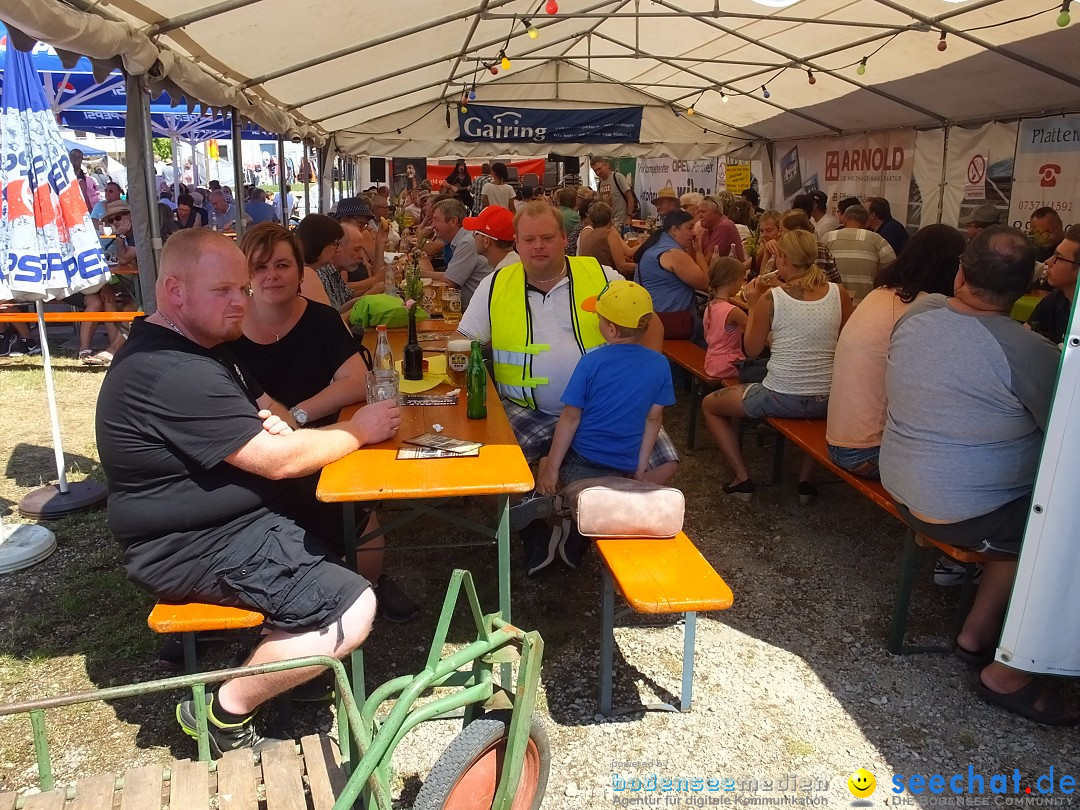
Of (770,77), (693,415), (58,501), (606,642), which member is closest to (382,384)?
(606,642)

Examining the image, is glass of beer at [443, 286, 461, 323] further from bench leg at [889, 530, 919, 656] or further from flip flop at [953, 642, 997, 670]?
flip flop at [953, 642, 997, 670]

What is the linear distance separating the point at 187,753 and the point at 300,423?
1.08 m

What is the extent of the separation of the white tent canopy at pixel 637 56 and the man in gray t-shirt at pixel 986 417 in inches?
132

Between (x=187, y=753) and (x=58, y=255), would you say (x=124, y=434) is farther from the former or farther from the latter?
(x=58, y=255)

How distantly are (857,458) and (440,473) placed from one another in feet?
6.19

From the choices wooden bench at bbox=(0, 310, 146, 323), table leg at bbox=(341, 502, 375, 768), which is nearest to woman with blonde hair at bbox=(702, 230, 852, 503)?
table leg at bbox=(341, 502, 375, 768)

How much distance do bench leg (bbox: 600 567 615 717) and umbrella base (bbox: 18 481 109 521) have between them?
2.86 meters

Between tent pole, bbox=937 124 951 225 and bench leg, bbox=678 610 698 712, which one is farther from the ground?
tent pole, bbox=937 124 951 225

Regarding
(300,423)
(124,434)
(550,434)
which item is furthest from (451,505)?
(124,434)

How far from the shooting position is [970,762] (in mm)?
2303

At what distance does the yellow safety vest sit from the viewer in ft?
10.9

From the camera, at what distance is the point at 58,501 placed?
13.0 feet

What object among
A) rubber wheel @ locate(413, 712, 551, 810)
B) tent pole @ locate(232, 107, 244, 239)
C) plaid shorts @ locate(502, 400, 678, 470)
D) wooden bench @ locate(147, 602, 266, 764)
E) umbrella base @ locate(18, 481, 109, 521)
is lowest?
umbrella base @ locate(18, 481, 109, 521)

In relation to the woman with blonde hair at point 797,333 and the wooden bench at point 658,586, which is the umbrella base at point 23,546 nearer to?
the wooden bench at point 658,586
